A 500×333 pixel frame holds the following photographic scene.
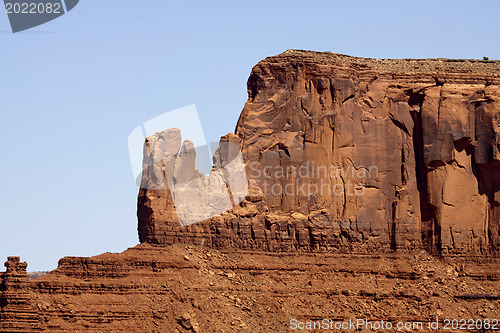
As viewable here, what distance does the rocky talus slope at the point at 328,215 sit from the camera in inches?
3578

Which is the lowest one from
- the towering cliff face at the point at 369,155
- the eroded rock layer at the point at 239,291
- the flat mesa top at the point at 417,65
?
the eroded rock layer at the point at 239,291

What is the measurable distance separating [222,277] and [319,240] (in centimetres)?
669

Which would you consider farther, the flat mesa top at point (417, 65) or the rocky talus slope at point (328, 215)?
the flat mesa top at point (417, 65)

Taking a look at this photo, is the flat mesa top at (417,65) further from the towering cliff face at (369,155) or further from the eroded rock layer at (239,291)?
the eroded rock layer at (239,291)

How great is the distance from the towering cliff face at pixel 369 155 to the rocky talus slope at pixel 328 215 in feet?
0.26

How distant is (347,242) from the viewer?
97.9m

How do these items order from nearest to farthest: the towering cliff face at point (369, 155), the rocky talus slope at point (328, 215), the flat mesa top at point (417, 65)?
the rocky talus slope at point (328, 215)
the towering cliff face at point (369, 155)
the flat mesa top at point (417, 65)

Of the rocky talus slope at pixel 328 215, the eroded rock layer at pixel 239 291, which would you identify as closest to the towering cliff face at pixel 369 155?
the rocky talus slope at pixel 328 215

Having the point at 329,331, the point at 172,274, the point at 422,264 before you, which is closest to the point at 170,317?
the point at 172,274

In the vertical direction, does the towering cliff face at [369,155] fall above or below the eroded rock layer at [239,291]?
above

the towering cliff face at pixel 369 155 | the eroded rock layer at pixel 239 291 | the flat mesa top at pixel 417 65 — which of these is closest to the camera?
the eroded rock layer at pixel 239 291

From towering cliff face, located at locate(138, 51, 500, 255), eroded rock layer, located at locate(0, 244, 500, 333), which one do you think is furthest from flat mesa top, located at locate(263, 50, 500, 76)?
eroded rock layer, located at locate(0, 244, 500, 333)

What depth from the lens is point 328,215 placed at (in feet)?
321

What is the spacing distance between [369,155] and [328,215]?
4.39m
